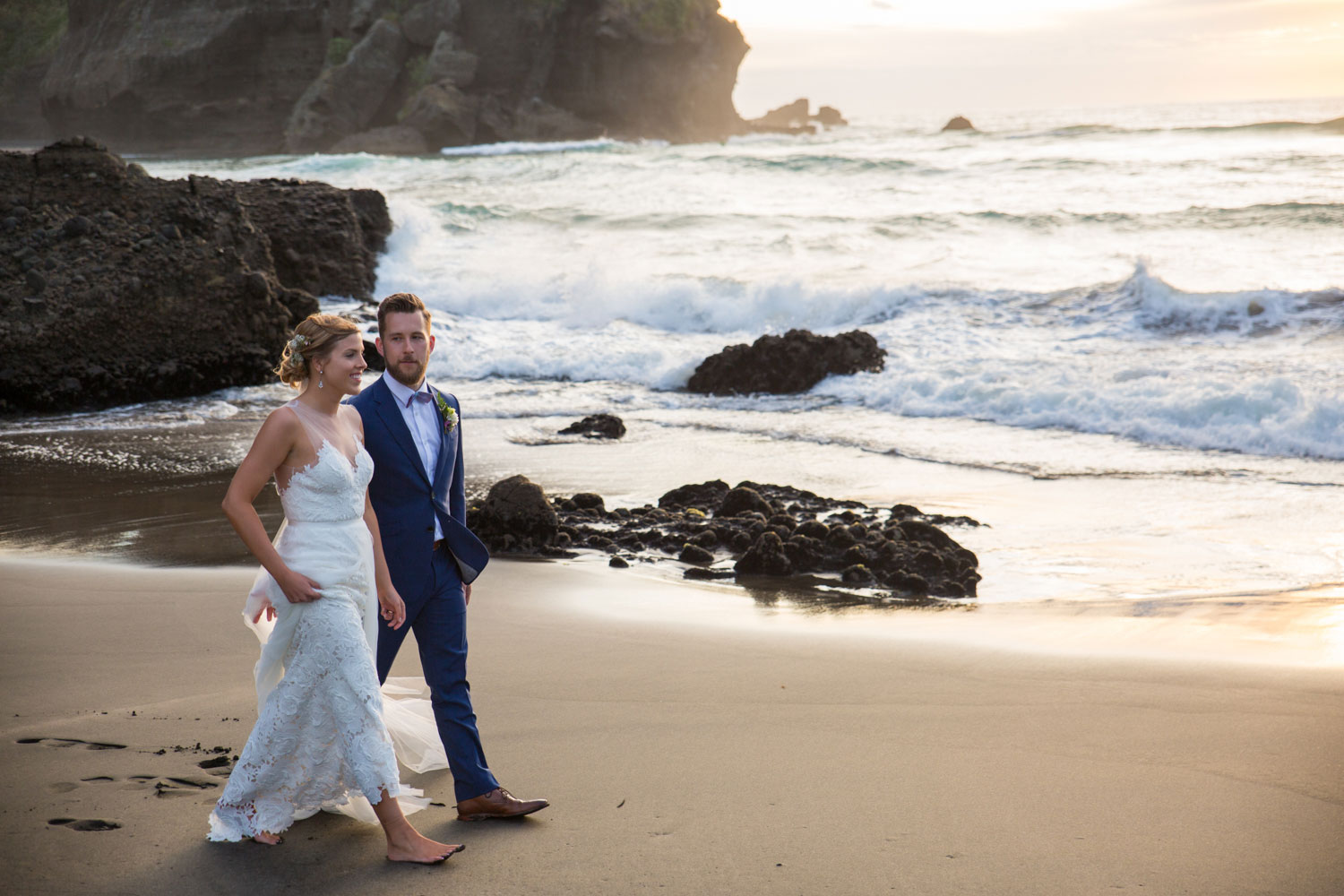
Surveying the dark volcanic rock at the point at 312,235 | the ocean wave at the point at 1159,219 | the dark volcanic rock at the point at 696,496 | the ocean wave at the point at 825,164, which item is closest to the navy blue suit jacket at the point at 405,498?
the dark volcanic rock at the point at 696,496

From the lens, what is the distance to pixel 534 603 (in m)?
6.25

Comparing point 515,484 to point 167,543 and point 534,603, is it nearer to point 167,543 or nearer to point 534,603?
point 534,603

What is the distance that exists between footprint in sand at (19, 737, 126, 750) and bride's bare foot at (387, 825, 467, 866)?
136 centimetres

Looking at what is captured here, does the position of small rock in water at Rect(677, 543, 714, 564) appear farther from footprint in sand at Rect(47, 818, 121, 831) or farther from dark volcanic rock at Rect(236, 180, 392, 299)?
dark volcanic rock at Rect(236, 180, 392, 299)

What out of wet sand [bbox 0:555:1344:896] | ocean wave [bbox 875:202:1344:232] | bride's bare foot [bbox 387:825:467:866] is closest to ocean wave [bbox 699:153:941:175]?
ocean wave [bbox 875:202:1344:232]

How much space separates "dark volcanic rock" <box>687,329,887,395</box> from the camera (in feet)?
46.8

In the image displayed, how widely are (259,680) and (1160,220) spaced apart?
24.8m

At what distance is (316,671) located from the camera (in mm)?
3227

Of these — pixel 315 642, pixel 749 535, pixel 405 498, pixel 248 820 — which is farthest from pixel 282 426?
pixel 749 535

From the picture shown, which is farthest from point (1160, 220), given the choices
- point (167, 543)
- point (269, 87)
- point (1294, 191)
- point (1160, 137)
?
point (269, 87)

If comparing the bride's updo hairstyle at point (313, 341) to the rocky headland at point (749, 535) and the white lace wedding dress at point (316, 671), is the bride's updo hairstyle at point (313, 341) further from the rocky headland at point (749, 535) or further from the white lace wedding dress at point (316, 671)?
the rocky headland at point (749, 535)

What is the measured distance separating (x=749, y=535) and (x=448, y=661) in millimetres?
4198

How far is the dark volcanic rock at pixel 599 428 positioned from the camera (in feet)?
37.6

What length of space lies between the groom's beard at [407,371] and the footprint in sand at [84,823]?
1588 millimetres
